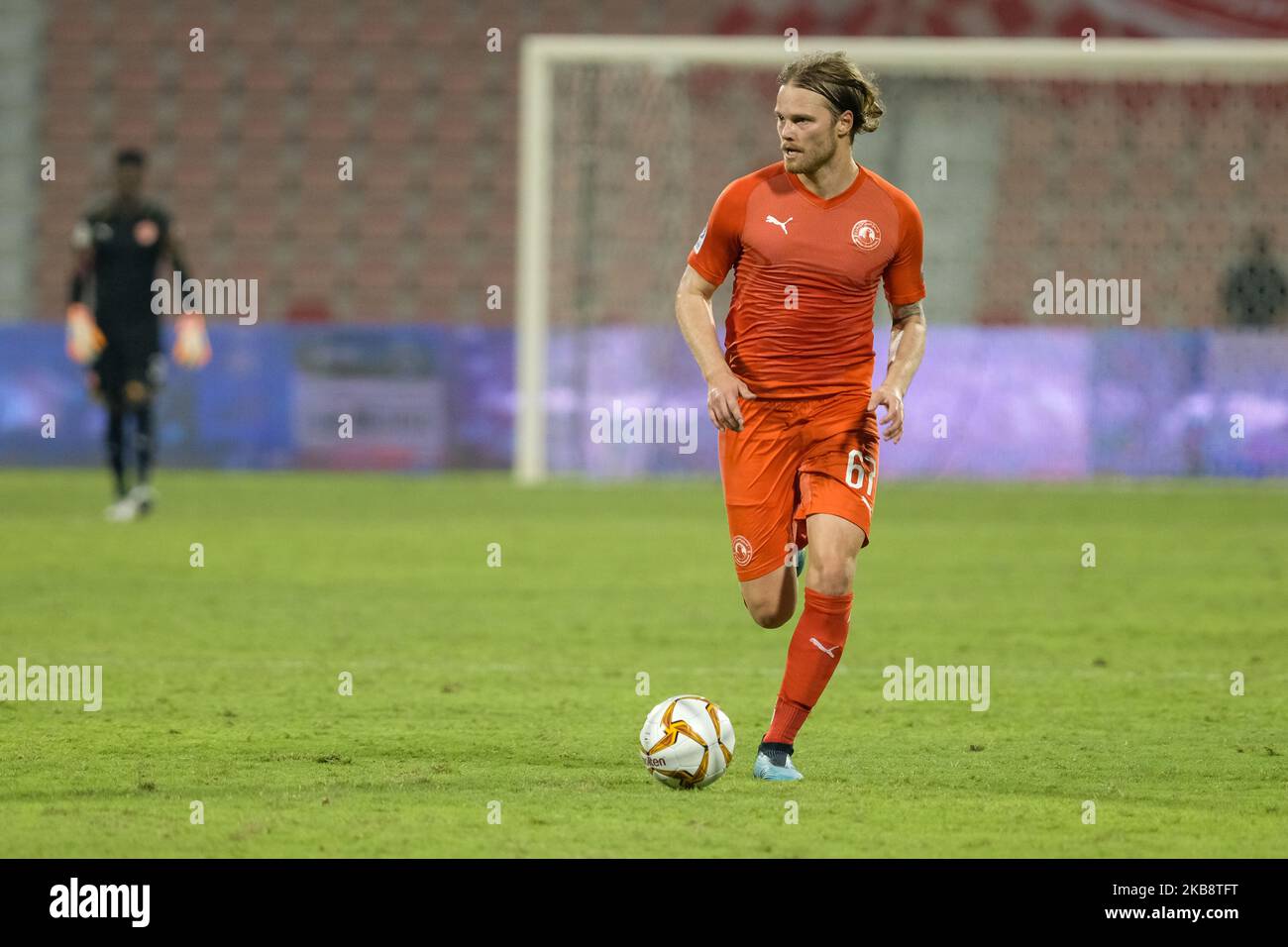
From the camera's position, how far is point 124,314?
1422 cm

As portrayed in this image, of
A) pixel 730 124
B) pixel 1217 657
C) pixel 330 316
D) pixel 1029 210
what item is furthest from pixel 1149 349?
pixel 1217 657

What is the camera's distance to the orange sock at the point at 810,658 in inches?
220

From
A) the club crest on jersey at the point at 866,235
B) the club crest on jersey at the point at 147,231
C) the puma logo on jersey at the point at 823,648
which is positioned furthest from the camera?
the club crest on jersey at the point at 147,231

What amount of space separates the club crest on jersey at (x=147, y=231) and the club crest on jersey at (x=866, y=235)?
363 inches

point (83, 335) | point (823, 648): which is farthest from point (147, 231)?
point (823, 648)

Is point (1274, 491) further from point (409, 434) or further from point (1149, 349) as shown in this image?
point (409, 434)

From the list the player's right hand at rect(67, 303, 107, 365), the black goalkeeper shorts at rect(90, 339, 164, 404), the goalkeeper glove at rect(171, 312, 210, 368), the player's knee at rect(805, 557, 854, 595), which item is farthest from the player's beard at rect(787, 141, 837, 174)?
the goalkeeper glove at rect(171, 312, 210, 368)

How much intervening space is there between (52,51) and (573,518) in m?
11.1

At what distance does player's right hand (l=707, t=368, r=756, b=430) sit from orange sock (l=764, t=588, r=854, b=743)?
50 cm

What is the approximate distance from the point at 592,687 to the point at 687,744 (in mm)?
2045

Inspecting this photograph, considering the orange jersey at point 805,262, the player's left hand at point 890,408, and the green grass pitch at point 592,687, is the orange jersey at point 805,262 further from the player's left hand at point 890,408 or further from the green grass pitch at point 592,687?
the green grass pitch at point 592,687

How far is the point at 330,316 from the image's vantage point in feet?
73.3

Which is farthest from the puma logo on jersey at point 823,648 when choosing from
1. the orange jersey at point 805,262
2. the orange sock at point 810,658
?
the orange jersey at point 805,262

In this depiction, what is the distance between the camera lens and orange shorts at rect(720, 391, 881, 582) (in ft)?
18.7
